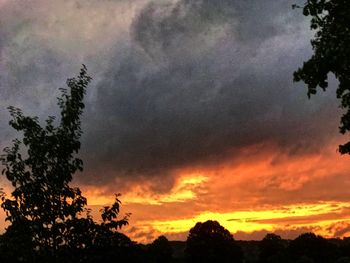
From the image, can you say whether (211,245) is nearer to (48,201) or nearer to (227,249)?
(227,249)

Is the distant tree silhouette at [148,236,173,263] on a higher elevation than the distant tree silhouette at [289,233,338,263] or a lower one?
higher

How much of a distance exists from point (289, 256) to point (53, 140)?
134m

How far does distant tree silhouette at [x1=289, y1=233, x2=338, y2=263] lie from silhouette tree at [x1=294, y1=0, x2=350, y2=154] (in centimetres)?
13245

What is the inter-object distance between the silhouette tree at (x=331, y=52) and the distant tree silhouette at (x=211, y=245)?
4432 inches

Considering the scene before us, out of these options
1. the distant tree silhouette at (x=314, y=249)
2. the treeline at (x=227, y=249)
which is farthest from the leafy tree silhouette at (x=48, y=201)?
the distant tree silhouette at (x=314, y=249)

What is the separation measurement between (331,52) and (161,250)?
493 ft

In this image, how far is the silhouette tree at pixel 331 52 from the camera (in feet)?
65.9

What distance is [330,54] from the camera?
2008 centimetres

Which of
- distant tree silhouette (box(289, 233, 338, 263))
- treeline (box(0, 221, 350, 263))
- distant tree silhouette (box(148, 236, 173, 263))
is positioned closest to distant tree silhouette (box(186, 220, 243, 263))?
treeline (box(0, 221, 350, 263))

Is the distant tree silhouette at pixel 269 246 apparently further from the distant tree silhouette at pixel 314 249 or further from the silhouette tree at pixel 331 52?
the silhouette tree at pixel 331 52

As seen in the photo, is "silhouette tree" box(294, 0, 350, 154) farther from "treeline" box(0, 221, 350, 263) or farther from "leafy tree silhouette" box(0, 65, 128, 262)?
"treeline" box(0, 221, 350, 263)

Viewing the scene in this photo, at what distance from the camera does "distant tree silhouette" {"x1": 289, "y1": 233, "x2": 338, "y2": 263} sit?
147250mm

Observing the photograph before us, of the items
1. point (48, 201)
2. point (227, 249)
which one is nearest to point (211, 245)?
point (227, 249)

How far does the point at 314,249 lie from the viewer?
489 feet
